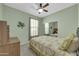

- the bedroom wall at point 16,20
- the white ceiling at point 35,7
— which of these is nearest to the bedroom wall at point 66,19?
the white ceiling at point 35,7

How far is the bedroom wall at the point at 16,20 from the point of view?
150 cm

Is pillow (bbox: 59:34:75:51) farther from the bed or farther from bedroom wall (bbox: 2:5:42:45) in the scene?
bedroom wall (bbox: 2:5:42:45)

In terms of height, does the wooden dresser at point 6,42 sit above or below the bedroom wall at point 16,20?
below

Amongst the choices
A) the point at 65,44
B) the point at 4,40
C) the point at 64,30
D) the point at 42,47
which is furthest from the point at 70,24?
the point at 4,40

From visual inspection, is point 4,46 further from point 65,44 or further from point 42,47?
point 65,44

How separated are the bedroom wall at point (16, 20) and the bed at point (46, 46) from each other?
124 millimetres

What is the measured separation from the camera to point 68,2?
1.51m

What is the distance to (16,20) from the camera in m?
1.54

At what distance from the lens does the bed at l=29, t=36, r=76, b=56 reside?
153 cm

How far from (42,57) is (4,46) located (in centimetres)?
50

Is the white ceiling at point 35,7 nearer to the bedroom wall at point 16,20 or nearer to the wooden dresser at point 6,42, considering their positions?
the bedroom wall at point 16,20

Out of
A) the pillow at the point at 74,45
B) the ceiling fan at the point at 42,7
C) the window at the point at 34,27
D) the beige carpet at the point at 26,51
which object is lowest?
the beige carpet at the point at 26,51

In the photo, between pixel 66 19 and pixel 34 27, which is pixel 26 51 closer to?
pixel 34 27

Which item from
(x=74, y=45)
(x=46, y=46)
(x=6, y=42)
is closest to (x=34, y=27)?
(x=46, y=46)
